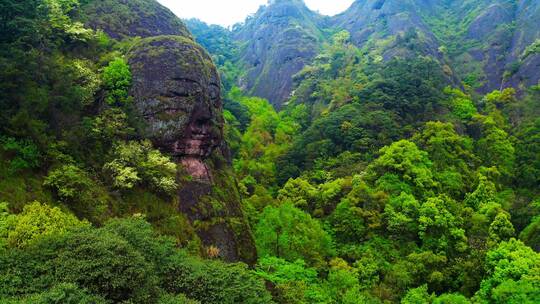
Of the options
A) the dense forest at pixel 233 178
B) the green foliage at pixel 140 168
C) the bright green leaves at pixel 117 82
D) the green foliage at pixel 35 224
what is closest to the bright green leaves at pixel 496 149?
the dense forest at pixel 233 178

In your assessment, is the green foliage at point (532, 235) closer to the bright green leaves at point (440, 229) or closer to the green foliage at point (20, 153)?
the bright green leaves at point (440, 229)

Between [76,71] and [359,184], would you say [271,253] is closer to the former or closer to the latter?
[359,184]

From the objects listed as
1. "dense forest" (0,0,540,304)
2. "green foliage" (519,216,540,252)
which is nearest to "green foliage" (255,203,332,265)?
"dense forest" (0,0,540,304)

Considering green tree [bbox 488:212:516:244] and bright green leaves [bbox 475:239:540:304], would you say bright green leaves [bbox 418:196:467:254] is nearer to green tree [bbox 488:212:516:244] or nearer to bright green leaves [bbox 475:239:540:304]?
green tree [bbox 488:212:516:244]

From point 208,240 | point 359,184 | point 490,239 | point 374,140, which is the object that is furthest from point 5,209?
point 374,140

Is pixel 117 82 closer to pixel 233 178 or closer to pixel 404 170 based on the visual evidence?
pixel 233 178
